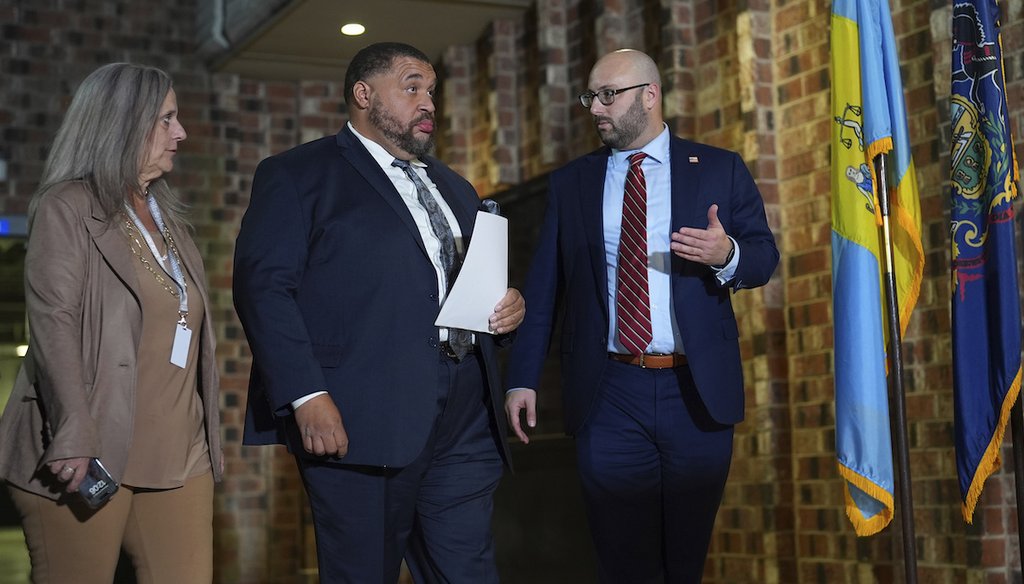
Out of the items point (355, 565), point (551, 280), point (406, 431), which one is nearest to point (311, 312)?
point (406, 431)

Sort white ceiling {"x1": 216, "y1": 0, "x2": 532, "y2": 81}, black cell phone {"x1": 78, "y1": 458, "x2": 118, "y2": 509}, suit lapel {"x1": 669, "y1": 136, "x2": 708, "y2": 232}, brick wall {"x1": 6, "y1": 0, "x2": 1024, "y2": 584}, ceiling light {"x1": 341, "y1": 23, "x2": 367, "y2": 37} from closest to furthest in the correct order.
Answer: black cell phone {"x1": 78, "y1": 458, "x2": 118, "y2": 509}
suit lapel {"x1": 669, "y1": 136, "x2": 708, "y2": 232}
brick wall {"x1": 6, "y1": 0, "x2": 1024, "y2": 584}
white ceiling {"x1": 216, "y1": 0, "x2": 532, "y2": 81}
ceiling light {"x1": 341, "y1": 23, "x2": 367, "y2": 37}

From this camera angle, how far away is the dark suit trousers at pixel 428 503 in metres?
2.90

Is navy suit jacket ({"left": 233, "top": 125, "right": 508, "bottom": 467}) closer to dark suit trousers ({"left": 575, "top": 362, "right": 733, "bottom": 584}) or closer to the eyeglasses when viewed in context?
dark suit trousers ({"left": 575, "top": 362, "right": 733, "bottom": 584})

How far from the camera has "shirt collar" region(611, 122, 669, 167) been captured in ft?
11.5

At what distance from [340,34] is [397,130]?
3.79m

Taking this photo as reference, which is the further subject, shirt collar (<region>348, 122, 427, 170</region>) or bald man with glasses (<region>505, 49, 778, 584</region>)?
bald man with glasses (<region>505, 49, 778, 584</region>)

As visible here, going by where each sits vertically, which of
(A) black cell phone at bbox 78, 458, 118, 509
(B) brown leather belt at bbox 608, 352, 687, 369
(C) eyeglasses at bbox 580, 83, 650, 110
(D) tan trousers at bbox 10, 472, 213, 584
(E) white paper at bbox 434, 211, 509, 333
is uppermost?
(C) eyeglasses at bbox 580, 83, 650, 110

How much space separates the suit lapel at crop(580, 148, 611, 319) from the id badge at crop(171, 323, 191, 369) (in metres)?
1.11

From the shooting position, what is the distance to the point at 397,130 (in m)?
3.12

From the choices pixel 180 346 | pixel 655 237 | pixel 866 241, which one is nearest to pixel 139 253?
pixel 180 346

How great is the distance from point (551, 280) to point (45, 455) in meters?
1.51

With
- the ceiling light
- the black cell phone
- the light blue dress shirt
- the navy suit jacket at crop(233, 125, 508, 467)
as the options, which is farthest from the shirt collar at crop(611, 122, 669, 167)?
the ceiling light

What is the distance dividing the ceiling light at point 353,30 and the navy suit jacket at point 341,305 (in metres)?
3.70

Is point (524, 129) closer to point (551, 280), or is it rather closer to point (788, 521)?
point (788, 521)
